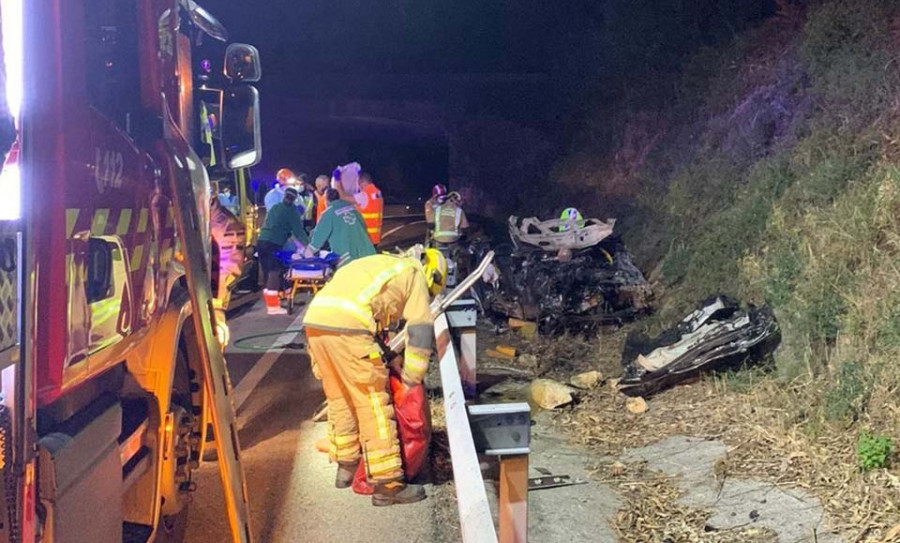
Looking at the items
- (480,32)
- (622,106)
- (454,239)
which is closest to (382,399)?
(454,239)

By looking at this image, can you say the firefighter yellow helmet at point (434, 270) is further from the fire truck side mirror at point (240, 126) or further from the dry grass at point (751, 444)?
the dry grass at point (751, 444)

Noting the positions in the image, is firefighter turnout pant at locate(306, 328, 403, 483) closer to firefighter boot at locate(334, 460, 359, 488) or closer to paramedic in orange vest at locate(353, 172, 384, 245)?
firefighter boot at locate(334, 460, 359, 488)

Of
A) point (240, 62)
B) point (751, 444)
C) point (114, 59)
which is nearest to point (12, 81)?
point (114, 59)

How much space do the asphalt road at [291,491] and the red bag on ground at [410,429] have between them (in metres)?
0.15

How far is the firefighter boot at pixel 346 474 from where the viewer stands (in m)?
4.93

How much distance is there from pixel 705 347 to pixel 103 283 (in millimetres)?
4531

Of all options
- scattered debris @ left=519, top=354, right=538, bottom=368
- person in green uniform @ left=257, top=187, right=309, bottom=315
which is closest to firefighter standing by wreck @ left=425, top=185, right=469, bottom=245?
person in green uniform @ left=257, top=187, right=309, bottom=315

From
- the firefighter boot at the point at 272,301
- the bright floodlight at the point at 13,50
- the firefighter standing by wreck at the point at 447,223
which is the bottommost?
the firefighter boot at the point at 272,301

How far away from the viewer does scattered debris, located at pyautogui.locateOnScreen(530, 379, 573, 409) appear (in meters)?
6.33

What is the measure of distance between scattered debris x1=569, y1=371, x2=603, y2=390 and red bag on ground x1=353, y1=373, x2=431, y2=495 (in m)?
2.23

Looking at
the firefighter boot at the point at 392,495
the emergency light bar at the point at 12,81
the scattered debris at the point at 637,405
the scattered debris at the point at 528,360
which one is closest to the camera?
the emergency light bar at the point at 12,81

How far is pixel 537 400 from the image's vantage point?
6.49 m

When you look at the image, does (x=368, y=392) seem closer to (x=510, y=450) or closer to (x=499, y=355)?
(x=510, y=450)

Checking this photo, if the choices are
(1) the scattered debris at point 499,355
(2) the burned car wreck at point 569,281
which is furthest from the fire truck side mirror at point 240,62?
(2) the burned car wreck at point 569,281
